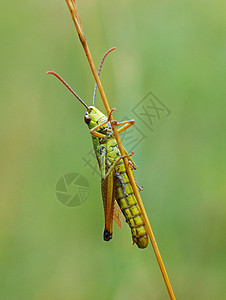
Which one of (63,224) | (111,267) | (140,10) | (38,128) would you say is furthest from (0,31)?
(111,267)

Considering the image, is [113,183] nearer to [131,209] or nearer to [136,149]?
[131,209]

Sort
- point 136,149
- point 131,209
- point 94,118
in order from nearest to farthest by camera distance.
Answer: point 131,209, point 94,118, point 136,149

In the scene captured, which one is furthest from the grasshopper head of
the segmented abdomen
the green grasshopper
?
the segmented abdomen

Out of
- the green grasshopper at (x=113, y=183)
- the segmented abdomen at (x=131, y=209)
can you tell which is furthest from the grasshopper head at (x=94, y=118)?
the segmented abdomen at (x=131, y=209)

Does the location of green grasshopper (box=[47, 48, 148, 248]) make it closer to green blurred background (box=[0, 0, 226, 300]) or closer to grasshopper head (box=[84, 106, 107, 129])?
grasshopper head (box=[84, 106, 107, 129])

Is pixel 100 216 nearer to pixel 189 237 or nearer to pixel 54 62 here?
pixel 189 237

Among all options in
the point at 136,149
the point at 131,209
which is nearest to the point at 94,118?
the point at 136,149

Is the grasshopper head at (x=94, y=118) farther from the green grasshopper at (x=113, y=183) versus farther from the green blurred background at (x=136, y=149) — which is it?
the green blurred background at (x=136, y=149)
